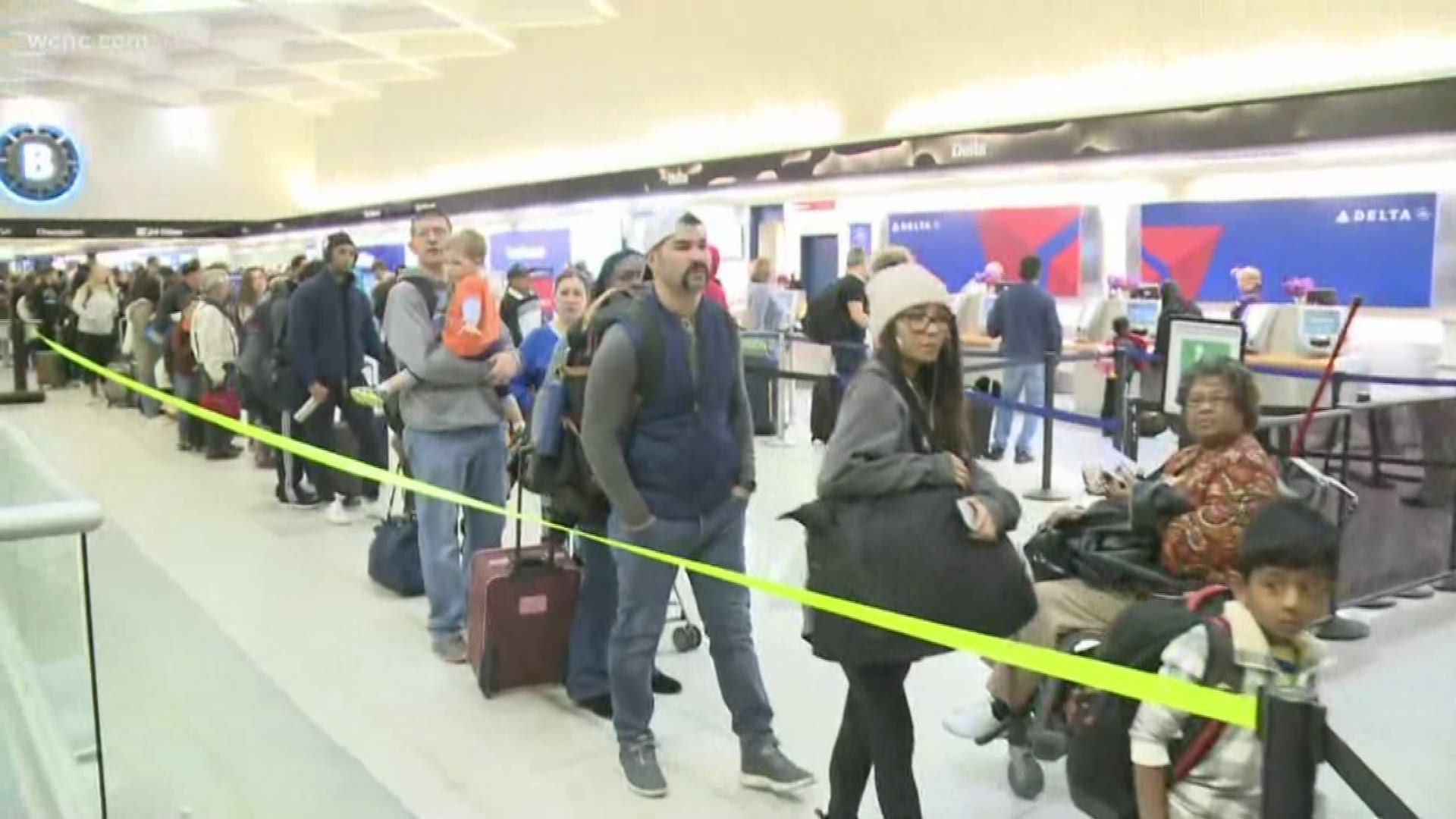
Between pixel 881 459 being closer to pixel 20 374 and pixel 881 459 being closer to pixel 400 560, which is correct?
pixel 400 560

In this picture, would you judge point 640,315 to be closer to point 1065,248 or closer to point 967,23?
point 967,23

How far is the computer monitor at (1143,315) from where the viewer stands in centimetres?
1086

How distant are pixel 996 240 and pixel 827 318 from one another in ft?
15.2

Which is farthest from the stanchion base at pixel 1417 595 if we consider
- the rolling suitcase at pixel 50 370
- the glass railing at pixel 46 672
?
the rolling suitcase at pixel 50 370

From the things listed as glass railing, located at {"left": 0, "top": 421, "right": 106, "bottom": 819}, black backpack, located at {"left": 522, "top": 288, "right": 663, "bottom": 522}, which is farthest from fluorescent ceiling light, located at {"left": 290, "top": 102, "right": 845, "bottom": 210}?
glass railing, located at {"left": 0, "top": 421, "right": 106, "bottom": 819}

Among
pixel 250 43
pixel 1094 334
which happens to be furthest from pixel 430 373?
pixel 250 43

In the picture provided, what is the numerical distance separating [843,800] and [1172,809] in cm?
101

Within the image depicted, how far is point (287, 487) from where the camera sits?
8508 mm

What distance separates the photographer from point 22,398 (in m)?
15.0

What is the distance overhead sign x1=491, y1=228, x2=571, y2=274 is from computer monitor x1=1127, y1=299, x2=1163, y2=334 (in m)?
9.44

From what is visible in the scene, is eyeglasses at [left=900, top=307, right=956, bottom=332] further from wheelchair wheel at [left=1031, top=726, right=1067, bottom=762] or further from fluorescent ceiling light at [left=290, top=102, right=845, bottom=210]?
fluorescent ceiling light at [left=290, top=102, right=845, bottom=210]

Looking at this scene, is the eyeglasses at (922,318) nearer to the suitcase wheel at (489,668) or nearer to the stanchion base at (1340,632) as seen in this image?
the suitcase wheel at (489,668)

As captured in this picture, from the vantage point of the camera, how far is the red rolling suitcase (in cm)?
442

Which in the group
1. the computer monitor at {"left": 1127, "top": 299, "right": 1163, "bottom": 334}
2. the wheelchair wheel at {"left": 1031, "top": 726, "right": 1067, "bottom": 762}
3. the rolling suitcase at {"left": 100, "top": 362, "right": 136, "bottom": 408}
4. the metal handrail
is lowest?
the wheelchair wheel at {"left": 1031, "top": 726, "right": 1067, "bottom": 762}
